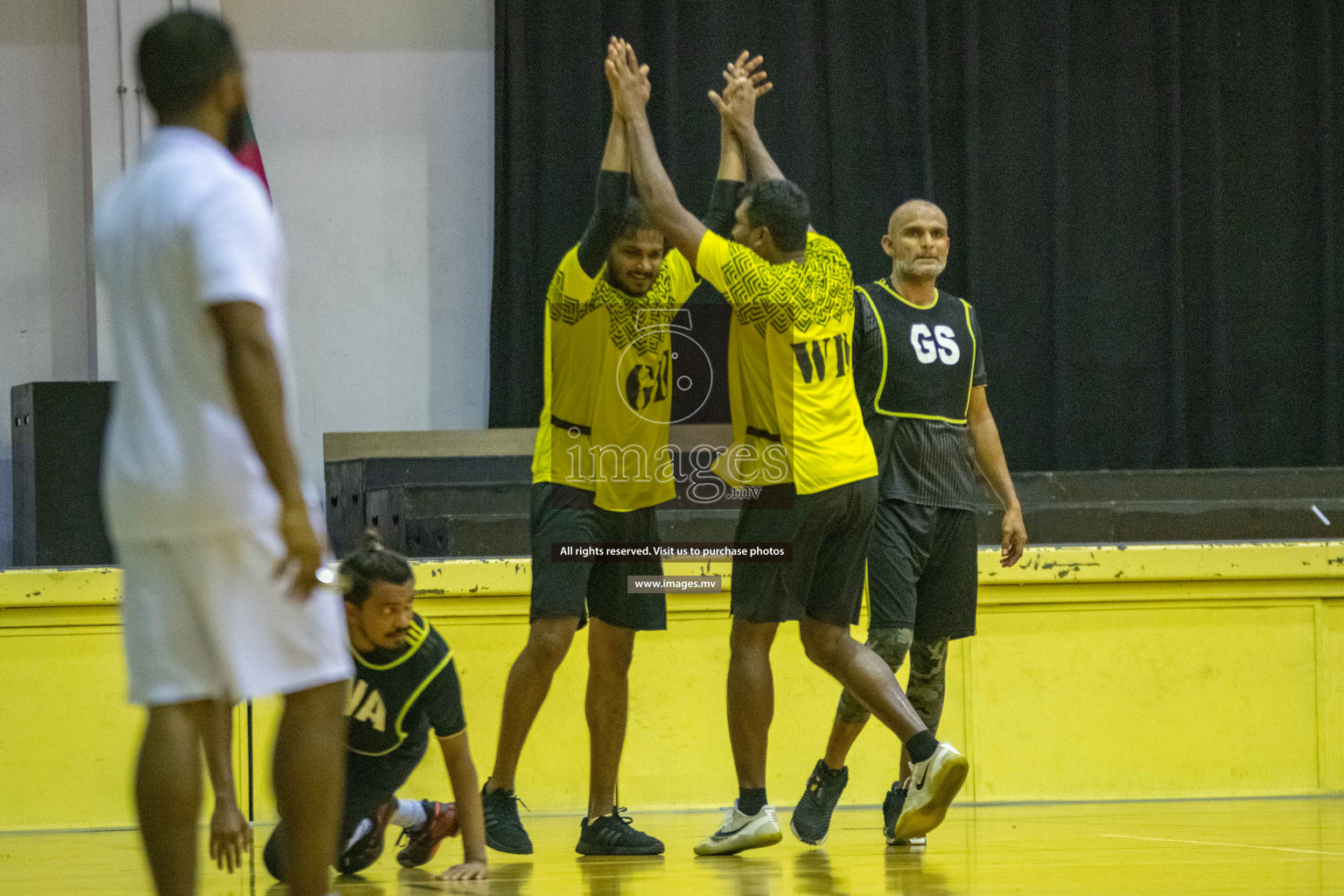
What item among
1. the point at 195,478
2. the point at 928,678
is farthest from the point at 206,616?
the point at 928,678

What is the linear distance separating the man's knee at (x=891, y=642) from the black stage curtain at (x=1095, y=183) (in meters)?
3.45

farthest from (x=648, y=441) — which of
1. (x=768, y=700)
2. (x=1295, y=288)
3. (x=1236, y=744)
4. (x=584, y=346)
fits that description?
(x=1295, y=288)

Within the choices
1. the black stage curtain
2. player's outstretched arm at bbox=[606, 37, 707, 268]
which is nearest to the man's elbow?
player's outstretched arm at bbox=[606, 37, 707, 268]

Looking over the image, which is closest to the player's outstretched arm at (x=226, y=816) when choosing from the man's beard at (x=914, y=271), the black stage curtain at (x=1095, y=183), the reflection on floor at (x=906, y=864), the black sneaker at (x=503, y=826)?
the reflection on floor at (x=906, y=864)

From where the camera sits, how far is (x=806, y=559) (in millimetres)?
3043

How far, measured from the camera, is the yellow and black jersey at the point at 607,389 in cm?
312

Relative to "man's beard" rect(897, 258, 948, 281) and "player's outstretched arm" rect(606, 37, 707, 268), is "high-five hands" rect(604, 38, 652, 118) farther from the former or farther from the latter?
"man's beard" rect(897, 258, 948, 281)

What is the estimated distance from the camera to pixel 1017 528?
11.7 ft

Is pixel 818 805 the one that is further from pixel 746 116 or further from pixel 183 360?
pixel 183 360

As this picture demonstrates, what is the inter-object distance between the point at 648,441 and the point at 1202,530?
237cm

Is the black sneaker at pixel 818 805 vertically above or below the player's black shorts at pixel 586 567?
below

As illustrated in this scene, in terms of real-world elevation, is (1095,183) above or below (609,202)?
above

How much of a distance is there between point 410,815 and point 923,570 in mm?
1334

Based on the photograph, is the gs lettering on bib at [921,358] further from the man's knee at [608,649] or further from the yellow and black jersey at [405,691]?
the yellow and black jersey at [405,691]
